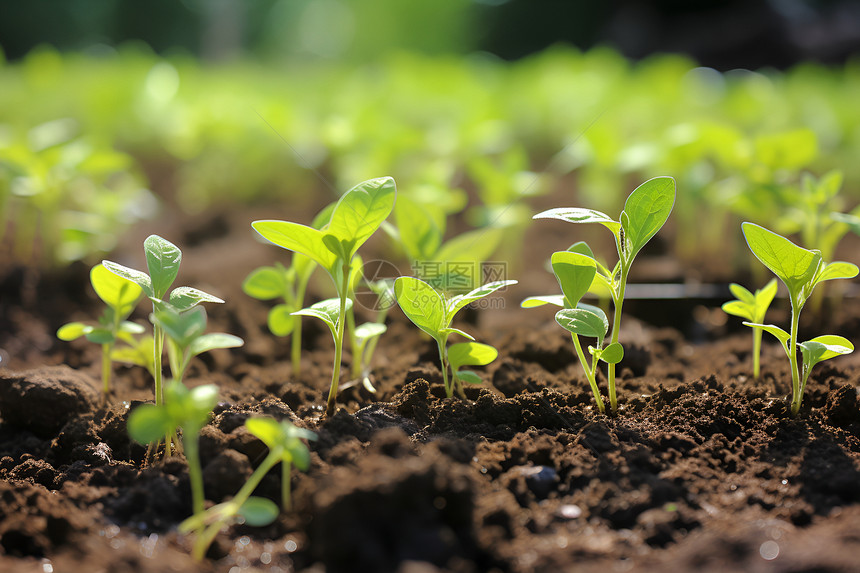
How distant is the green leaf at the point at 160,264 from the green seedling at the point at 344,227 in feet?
0.53

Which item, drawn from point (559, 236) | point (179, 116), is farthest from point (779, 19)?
point (179, 116)

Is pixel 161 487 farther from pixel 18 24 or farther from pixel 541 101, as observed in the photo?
pixel 18 24

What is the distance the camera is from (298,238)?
3.11 feet

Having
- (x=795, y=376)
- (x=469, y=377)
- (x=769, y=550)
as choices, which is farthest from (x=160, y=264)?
(x=795, y=376)

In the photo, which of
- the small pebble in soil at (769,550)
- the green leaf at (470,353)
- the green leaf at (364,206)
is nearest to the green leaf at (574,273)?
the green leaf at (470,353)

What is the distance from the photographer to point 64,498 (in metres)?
0.89

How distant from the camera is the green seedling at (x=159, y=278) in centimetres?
92

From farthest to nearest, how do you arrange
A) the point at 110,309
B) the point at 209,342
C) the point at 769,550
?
the point at 110,309
the point at 209,342
the point at 769,550

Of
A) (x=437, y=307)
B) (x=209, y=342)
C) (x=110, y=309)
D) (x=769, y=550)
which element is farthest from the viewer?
(x=110, y=309)

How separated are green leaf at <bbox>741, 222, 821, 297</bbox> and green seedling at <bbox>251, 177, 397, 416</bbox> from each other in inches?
21.1

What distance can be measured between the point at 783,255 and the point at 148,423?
3.01 ft

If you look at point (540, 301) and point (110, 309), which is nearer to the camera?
point (540, 301)

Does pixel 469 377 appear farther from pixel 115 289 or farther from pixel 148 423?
pixel 115 289

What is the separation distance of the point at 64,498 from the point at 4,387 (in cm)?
38
